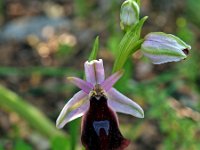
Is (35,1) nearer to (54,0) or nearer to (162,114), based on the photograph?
(54,0)

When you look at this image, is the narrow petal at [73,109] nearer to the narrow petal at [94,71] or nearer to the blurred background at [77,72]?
the narrow petal at [94,71]

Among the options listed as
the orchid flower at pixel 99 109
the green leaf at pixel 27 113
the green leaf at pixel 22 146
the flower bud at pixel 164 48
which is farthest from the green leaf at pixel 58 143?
the green leaf at pixel 27 113

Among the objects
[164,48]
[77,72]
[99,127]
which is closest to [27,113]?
[77,72]

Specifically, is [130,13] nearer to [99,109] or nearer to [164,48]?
[164,48]

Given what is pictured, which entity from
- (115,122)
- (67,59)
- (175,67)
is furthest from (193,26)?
(115,122)

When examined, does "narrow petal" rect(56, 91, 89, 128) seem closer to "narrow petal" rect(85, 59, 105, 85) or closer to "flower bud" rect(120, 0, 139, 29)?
"narrow petal" rect(85, 59, 105, 85)

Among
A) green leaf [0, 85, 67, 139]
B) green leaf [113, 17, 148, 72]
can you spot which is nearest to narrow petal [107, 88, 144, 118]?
green leaf [113, 17, 148, 72]
